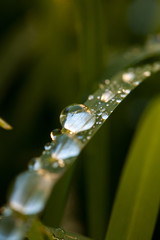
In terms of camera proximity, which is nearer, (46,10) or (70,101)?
(70,101)

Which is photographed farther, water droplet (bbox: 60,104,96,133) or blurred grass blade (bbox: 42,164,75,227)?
blurred grass blade (bbox: 42,164,75,227)

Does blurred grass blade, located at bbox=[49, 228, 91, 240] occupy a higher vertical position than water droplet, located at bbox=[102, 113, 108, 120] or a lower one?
lower

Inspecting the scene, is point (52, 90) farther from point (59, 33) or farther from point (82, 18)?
point (82, 18)

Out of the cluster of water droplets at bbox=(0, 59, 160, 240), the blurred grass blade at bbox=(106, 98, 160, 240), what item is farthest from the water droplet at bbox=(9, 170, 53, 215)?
the blurred grass blade at bbox=(106, 98, 160, 240)

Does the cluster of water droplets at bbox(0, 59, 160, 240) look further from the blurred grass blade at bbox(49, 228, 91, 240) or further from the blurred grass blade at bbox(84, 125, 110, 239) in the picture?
the blurred grass blade at bbox(84, 125, 110, 239)

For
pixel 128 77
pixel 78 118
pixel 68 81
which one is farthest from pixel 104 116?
pixel 68 81

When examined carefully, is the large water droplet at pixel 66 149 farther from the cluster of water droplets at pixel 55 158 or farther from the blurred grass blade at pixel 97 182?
the blurred grass blade at pixel 97 182

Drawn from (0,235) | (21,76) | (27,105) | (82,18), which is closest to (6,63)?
(21,76)
